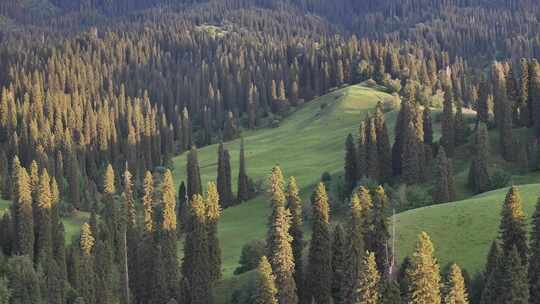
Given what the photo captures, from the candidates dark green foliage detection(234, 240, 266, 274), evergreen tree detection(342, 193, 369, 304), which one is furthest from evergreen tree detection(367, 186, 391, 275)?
dark green foliage detection(234, 240, 266, 274)

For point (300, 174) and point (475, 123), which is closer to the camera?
point (475, 123)

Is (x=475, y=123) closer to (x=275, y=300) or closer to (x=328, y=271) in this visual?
→ (x=328, y=271)

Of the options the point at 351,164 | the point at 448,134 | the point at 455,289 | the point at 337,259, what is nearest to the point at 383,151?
the point at 351,164

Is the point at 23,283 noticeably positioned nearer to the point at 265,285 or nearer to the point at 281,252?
the point at 281,252

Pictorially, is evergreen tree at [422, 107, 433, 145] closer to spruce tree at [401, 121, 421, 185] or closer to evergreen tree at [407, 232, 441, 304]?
spruce tree at [401, 121, 421, 185]

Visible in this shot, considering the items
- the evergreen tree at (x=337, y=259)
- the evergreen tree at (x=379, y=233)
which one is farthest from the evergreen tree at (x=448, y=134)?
the evergreen tree at (x=337, y=259)

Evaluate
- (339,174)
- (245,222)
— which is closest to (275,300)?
(245,222)
